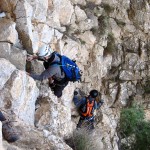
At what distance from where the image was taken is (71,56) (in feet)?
42.3

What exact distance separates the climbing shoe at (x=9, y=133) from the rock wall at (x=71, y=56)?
0.57 feet

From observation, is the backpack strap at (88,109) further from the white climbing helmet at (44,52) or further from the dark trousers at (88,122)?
the white climbing helmet at (44,52)

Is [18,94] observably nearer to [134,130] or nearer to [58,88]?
[58,88]

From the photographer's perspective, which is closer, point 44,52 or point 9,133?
point 9,133

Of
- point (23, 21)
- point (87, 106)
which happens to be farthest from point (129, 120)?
point (23, 21)

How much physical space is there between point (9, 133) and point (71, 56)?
22.9 feet

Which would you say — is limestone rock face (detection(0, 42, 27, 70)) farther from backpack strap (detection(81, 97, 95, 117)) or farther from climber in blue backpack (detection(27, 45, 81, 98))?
backpack strap (detection(81, 97, 95, 117))

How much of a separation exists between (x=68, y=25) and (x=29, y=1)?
3.51 metres

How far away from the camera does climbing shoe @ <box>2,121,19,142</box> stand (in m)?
6.17

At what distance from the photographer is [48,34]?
1101 centimetres

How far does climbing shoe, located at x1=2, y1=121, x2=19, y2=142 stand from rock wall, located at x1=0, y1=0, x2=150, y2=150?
0.57 ft

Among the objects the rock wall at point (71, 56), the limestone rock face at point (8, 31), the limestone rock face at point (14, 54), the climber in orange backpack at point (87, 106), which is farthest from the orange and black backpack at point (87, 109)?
the limestone rock face at point (8, 31)

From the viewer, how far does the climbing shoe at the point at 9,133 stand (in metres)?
6.17

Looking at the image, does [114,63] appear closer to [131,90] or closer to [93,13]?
[131,90]
